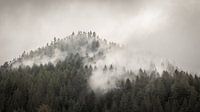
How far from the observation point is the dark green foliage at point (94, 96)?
13912cm

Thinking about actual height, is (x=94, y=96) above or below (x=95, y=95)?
below

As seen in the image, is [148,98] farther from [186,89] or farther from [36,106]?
[36,106]

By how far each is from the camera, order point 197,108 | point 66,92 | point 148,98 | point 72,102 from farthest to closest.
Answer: point 66,92 → point 72,102 → point 148,98 → point 197,108

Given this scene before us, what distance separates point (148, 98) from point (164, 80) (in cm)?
3351

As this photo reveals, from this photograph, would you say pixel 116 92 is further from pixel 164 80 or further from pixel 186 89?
pixel 186 89

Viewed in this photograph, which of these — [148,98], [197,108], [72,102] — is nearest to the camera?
[197,108]

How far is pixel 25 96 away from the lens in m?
156

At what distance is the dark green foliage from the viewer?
139 meters

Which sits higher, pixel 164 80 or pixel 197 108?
pixel 164 80

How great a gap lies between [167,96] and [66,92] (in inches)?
2178

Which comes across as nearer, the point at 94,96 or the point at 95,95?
the point at 94,96

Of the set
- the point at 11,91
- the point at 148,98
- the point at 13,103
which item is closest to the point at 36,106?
the point at 13,103

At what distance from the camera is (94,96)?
6491 inches

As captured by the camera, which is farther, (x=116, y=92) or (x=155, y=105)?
(x=116, y=92)
